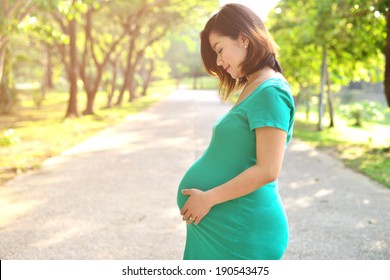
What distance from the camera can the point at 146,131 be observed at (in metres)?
13.0

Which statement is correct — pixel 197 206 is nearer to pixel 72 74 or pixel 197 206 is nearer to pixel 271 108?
pixel 271 108

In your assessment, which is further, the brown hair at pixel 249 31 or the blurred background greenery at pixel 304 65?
the blurred background greenery at pixel 304 65

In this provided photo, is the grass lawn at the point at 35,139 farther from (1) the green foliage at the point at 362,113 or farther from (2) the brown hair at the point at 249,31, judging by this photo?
(1) the green foliage at the point at 362,113

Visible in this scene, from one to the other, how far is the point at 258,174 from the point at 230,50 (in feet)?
1.47

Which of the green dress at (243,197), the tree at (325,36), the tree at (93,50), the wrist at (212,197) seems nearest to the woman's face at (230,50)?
the green dress at (243,197)

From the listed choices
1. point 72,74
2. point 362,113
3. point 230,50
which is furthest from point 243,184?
point 72,74

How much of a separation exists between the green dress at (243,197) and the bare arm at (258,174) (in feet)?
0.15

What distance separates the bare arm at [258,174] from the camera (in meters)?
1.56

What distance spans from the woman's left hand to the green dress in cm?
5

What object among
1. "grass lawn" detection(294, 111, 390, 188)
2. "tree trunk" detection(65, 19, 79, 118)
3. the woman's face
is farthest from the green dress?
"tree trunk" detection(65, 19, 79, 118)

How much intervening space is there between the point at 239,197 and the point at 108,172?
19.6 ft

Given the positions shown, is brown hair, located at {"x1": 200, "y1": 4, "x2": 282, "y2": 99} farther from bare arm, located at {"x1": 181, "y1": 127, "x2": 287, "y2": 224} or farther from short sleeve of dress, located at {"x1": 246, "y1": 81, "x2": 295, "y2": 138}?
bare arm, located at {"x1": 181, "y1": 127, "x2": 287, "y2": 224}
